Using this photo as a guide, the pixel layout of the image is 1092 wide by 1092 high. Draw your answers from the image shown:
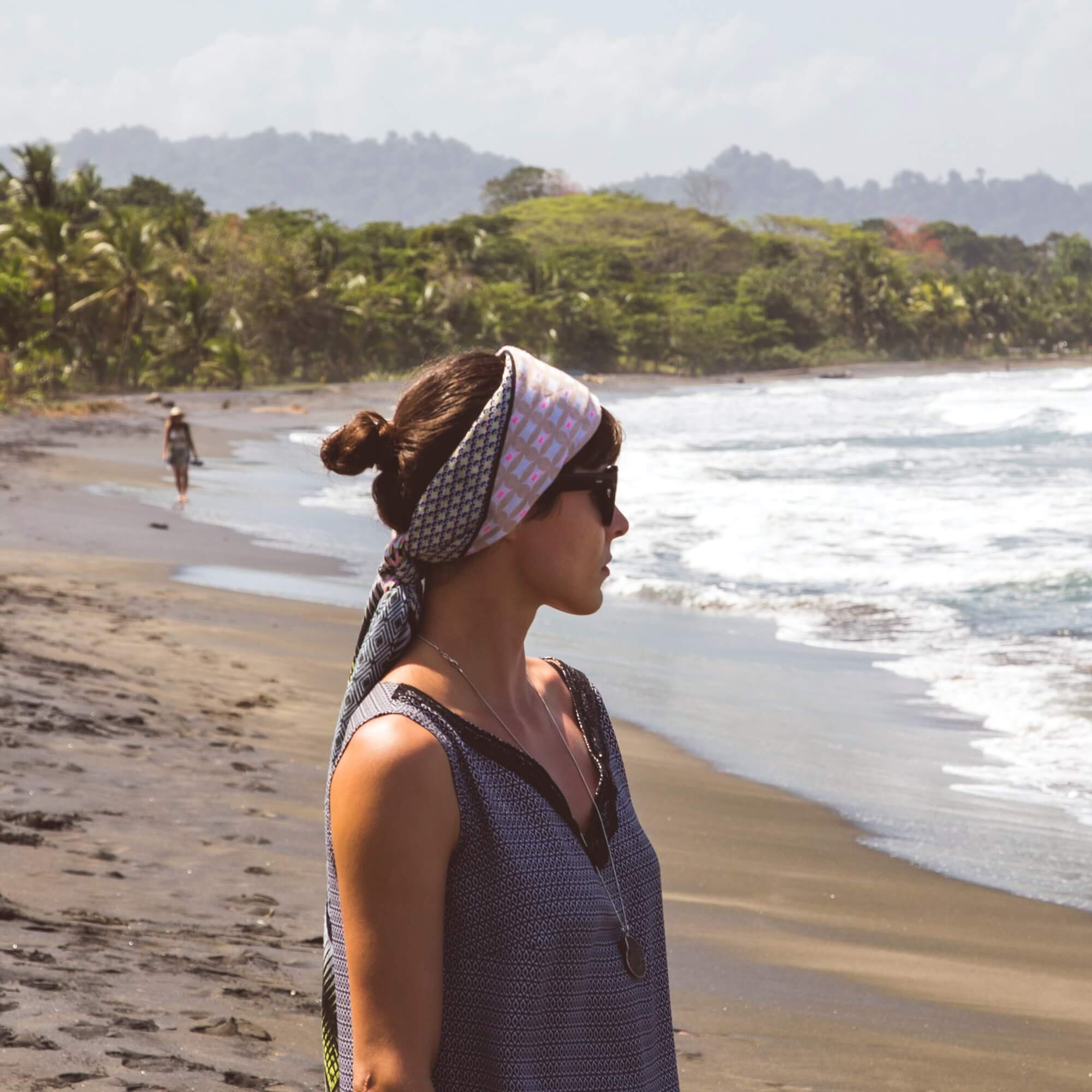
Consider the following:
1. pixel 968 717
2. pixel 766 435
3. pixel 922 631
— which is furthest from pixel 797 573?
pixel 766 435

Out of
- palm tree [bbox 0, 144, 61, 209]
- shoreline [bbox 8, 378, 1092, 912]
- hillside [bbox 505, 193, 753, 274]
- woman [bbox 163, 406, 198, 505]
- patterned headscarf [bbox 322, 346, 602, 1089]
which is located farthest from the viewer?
hillside [bbox 505, 193, 753, 274]

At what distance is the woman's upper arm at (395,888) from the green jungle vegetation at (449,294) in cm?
2921

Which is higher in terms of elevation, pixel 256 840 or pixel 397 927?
pixel 397 927

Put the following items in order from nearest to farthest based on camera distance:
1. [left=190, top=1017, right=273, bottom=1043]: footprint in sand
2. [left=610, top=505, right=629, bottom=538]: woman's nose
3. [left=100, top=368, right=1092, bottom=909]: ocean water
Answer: [left=610, top=505, right=629, bottom=538]: woman's nose, [left=190, top=1017, right=273, bottom=1043]: footprint in sand, [left=100, top=368, right=1092, bottom=909]: ocean water

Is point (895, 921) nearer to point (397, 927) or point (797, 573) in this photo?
point (397, 927)

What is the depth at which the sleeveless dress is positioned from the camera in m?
1.35

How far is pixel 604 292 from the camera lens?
78.1 m

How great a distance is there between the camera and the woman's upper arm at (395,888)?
1.30 metres

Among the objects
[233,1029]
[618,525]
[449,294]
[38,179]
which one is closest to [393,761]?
[618,525]

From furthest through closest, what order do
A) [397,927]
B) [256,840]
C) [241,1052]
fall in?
[256,840] < [241,1052] < [397,927]

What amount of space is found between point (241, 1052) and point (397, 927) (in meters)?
1.88

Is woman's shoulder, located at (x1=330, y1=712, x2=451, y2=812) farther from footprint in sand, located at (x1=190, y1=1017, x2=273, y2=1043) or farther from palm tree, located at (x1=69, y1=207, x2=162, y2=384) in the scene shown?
palm tree, located at (x1=69, y1=207, x2=162, y2=384)

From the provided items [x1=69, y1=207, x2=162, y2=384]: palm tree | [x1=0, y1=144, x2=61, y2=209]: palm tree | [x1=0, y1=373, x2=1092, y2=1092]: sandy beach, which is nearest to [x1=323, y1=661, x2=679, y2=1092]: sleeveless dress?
[x1=0, y1=373, x2=1092, y2=1092]: sandy beach

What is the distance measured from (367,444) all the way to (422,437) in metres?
0.07
